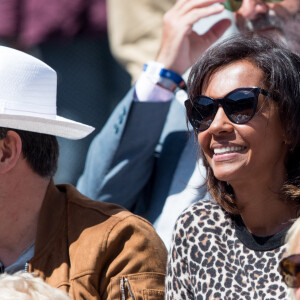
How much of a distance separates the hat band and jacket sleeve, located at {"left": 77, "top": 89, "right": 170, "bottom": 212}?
2.70ft

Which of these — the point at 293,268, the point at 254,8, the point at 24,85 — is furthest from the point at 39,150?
the point at 254,8

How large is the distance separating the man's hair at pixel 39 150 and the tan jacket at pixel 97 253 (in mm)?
103

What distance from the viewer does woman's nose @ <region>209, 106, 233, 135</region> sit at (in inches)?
97.8

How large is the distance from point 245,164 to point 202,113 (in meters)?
0.23

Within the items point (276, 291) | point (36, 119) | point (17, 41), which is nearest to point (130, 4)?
point (17, 41)

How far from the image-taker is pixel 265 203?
2537mm

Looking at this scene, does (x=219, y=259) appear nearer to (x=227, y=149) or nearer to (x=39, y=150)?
(x=227, y=149)

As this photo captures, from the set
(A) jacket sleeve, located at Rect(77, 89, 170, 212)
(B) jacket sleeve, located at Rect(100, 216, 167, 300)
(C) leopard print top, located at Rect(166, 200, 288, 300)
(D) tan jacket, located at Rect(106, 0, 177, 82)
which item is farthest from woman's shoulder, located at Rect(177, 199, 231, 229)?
(D) tan jacket, located at Rect(106, 0, 177, 82)

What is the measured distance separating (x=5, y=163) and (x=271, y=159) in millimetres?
966

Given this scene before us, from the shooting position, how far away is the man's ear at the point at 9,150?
9.24 ft

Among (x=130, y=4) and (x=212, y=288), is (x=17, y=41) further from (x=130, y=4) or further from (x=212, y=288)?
(x=212, y=288)

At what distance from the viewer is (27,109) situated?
280 cm

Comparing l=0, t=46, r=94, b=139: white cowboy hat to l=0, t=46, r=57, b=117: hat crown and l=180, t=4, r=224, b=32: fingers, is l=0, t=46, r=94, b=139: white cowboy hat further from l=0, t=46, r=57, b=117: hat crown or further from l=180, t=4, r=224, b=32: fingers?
l=180, t=4, r=224, b=32: fingers

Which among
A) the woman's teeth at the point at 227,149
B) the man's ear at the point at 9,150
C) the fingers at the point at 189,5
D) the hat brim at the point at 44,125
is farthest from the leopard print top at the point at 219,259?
the fingers at the point at 189,5
